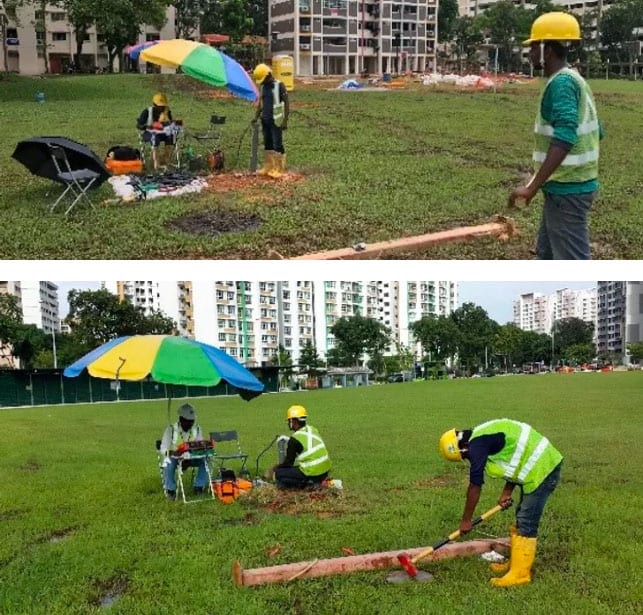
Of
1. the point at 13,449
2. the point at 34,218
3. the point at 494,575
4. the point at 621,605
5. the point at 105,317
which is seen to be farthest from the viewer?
the point at 13,449

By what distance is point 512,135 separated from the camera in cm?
1217

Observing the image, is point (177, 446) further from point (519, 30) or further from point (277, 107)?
point (519, 30)

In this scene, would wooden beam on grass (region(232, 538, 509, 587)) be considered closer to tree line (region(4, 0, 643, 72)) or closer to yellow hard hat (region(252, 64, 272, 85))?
yellow hard hat (region(252, 64, 272, 85))

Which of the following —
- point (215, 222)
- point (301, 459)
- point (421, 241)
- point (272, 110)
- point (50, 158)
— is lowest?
point (301, 459)

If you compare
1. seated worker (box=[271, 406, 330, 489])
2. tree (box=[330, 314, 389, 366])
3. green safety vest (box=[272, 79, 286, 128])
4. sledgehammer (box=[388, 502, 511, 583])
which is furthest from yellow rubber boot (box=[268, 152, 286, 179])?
sledgehammer (box=[388, 502, 511, 583])

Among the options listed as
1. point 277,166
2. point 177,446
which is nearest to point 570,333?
point 277,166

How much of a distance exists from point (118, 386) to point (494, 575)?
14.9 m

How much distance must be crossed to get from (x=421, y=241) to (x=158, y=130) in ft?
12.9

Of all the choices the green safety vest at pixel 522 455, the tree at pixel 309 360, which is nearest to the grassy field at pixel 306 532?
the green safety vest at pixel 522 455

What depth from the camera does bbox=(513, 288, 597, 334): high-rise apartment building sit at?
7512 millimetres

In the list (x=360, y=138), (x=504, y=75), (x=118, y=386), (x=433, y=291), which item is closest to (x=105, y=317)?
(x=433, y=291)

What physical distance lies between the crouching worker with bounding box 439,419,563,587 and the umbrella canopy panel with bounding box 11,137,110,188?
4.93m

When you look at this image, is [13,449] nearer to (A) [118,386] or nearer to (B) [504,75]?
(A) [118,386]

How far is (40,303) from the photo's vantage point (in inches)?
364
